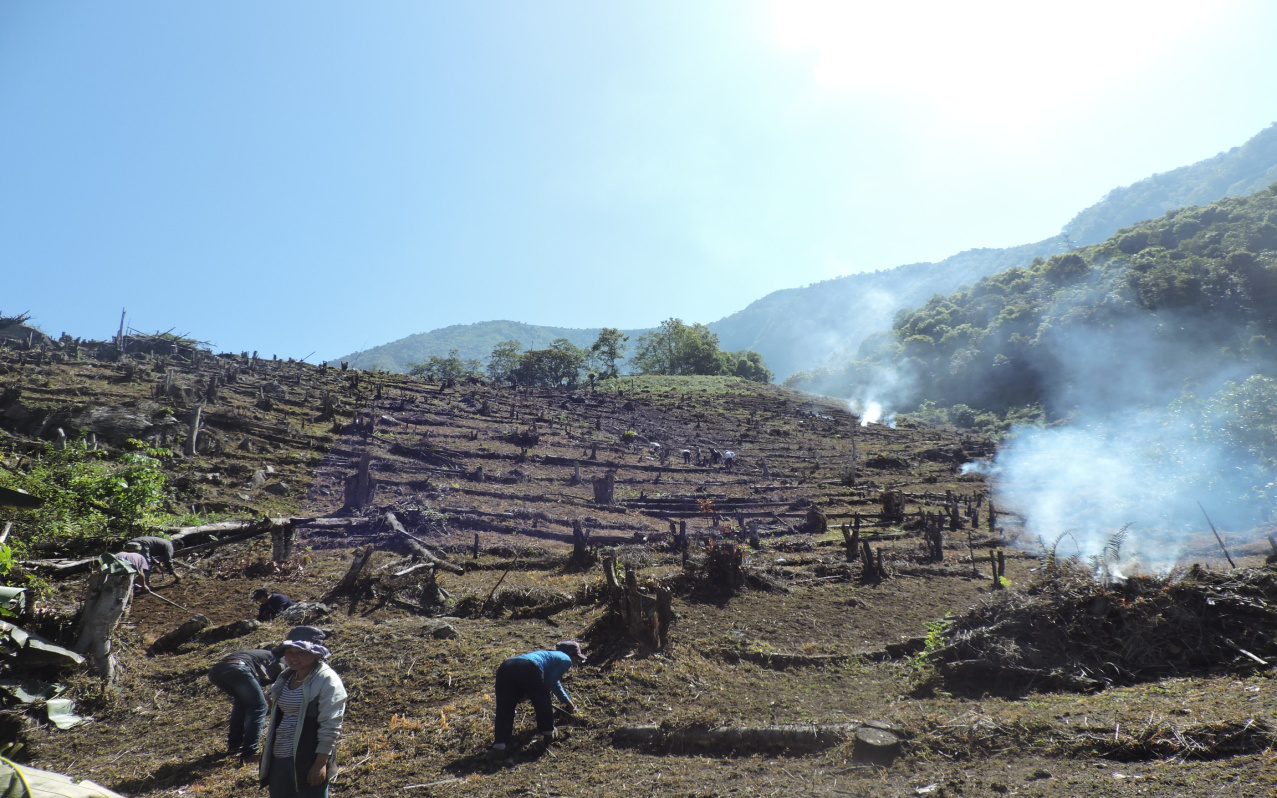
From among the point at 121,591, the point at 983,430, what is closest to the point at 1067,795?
the point at 121,591

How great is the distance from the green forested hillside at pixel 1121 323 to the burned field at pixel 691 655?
155 ft

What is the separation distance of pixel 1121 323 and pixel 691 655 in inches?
2979

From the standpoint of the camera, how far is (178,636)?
33.6 feet

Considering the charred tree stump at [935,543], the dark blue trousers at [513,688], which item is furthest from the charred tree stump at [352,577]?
the charred tree stump at [935,543]

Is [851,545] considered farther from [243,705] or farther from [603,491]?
[243,705]

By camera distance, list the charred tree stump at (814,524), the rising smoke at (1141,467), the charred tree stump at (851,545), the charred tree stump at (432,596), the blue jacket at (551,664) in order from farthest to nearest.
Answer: the charred tree stump at (814,524), the rising smoke at (1141,467), the charred tree stump at (851,545), the charred tree stump at (432,596), the blue jacket at (551,664)

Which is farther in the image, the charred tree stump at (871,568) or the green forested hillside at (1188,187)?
the green forested hillside at (1188,187)

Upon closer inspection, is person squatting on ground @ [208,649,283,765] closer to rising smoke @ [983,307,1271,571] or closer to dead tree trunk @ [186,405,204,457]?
rising smoke @ [983,307,1271,571]

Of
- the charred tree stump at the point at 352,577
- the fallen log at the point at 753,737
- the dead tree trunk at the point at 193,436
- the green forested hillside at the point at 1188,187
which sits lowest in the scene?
the fallen log at the point at 753,737

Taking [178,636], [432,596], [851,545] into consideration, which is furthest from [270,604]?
[851,545]

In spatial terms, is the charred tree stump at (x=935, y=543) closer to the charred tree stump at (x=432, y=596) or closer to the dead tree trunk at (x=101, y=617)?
the charred tree stump at (x=432, y=596)

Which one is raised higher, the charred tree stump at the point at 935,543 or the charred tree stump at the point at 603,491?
the charred tree stump at the point at 603,491

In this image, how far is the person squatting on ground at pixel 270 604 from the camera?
1120cm

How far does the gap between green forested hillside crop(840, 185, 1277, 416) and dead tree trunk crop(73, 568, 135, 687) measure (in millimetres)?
64425
